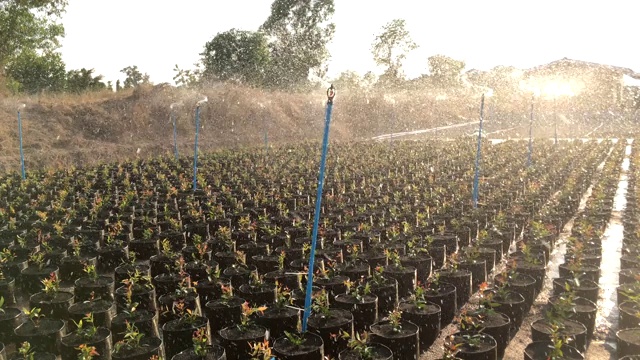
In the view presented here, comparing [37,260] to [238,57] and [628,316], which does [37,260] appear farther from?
[238,57]

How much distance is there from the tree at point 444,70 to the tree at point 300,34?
1875 cm

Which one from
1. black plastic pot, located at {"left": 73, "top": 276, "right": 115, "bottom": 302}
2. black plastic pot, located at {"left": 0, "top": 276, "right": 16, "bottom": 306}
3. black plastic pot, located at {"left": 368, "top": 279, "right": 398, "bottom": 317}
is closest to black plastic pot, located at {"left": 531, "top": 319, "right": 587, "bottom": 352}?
black plastic pot, located at {"left": 368, "top": 279, "right": 398, "bottom": 317}

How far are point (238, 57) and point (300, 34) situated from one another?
695 cm

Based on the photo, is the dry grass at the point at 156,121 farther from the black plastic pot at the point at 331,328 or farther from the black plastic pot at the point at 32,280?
the black plastic pot at the point at 331,328

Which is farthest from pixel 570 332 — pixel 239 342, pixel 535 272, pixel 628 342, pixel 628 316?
pixel 239 342

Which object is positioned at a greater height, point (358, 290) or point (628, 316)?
point (358, 290)

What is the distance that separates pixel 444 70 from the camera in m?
59.6

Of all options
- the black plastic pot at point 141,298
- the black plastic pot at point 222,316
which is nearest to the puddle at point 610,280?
the black plastic pot at point 222,316

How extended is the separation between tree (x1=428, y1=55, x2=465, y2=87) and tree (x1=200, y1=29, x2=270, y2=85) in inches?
1005

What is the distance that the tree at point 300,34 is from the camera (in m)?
43.4

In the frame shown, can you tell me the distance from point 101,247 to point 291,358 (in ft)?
15.3

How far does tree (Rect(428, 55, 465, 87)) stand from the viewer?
194 ft

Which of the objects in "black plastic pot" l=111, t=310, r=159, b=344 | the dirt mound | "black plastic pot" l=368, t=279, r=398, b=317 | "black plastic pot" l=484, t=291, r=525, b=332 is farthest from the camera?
the dirt mound

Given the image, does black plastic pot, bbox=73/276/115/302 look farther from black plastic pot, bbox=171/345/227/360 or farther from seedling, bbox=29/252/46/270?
black plastic pot, bbox=171/345/227/360
